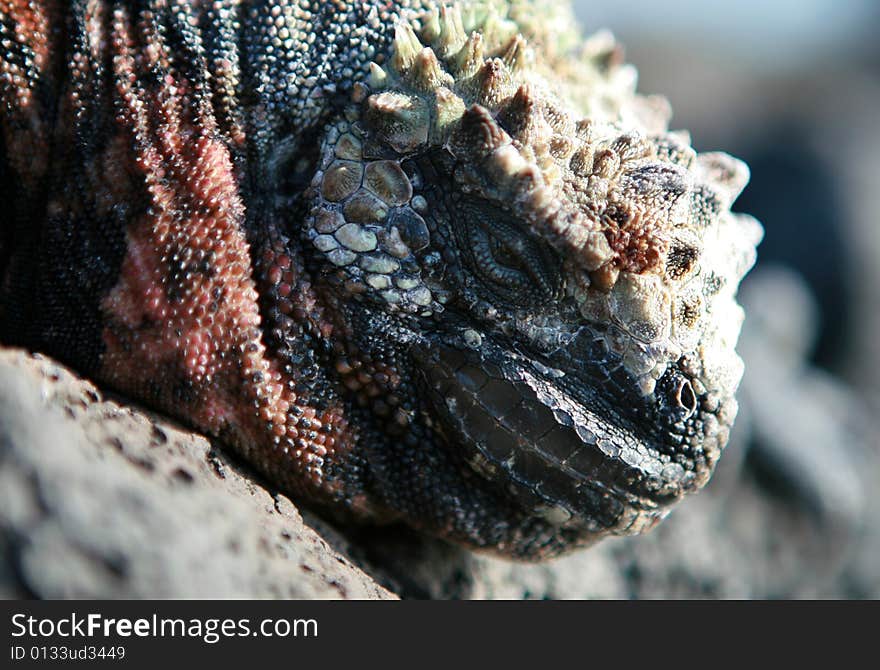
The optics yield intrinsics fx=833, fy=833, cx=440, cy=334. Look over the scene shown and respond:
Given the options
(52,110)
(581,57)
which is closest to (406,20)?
(581,57)

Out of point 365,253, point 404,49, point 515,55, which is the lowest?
point 365,253

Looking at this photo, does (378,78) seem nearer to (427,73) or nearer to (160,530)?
(427,73)

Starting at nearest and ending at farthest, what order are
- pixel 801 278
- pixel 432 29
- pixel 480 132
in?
pixel 480 132, pixel 432 29, pixel 801 278

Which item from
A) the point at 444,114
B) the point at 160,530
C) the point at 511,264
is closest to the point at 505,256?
the point at 511,264

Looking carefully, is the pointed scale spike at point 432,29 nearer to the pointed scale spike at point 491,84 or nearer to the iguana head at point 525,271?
the iguana head at point 525,271

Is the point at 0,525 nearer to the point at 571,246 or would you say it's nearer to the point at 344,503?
the point at 344,503

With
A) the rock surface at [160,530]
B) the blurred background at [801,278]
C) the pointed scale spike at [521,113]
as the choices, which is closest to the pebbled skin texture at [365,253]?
the pointed scale spike at [521,113]
